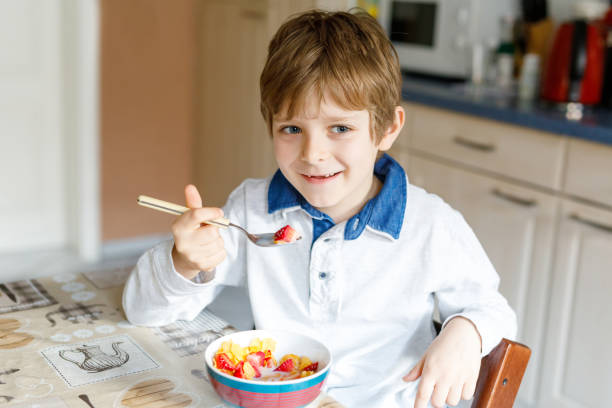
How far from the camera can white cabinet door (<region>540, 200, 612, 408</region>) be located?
186cm

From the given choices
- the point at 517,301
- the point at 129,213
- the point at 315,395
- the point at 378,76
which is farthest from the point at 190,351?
the point at 129,213

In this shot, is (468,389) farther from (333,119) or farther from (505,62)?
(505,62)

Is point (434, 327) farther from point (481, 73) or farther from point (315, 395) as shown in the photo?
point (481, 73)

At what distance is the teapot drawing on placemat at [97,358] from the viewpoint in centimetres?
81

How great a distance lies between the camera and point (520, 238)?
2.08 meters

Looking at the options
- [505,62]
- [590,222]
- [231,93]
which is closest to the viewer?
[590,222]

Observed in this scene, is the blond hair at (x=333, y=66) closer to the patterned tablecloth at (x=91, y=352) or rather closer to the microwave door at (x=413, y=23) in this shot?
the patterned tablecloth at (x=91, y=352)

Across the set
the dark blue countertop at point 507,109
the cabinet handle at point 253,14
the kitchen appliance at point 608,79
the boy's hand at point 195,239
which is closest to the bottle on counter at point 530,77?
the dark blue countertop at point 507,109

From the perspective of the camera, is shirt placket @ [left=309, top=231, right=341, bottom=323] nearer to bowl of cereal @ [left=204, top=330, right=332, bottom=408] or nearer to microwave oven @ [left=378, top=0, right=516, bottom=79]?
bowl of cereal @ [left=204, top=330, right=332, bottom=408]

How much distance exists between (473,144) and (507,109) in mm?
172

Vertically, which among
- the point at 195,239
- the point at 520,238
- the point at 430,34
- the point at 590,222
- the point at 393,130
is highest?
the point at 430,34

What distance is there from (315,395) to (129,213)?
2818mm

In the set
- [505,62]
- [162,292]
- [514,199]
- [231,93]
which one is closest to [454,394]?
[162,292]

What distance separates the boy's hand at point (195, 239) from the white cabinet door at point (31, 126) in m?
2.51
